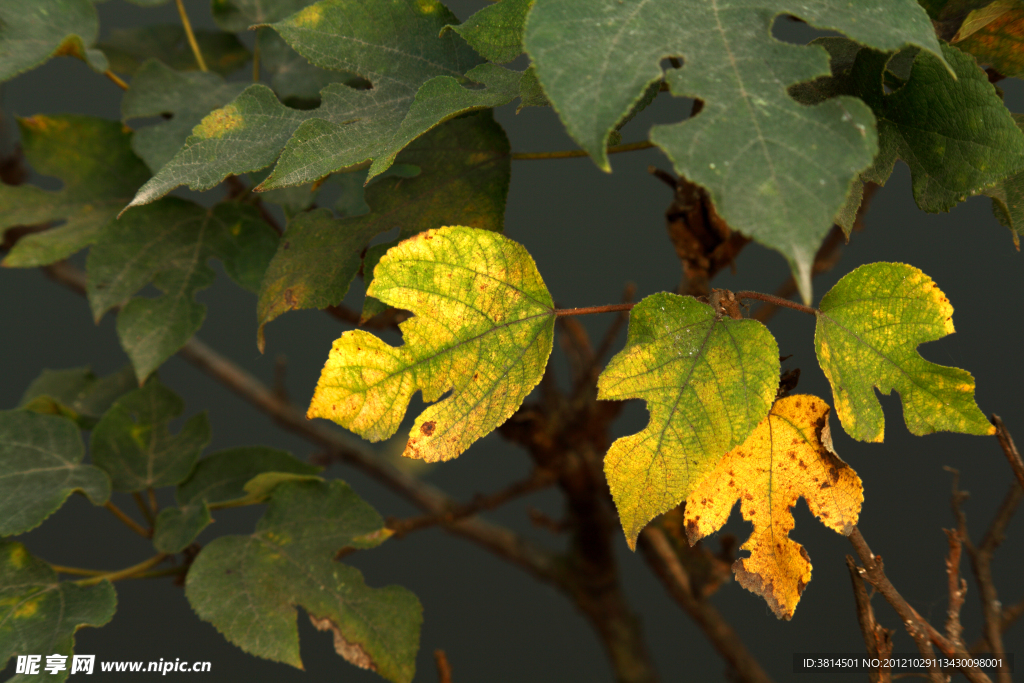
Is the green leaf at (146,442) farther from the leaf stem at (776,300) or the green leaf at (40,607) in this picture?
the leaf stem at (776,300)

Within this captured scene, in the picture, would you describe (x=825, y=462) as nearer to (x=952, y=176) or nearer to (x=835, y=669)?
(x=952, y=176)

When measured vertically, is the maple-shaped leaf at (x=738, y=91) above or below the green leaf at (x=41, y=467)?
above

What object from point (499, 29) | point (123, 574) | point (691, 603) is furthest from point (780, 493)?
point (123, 574)

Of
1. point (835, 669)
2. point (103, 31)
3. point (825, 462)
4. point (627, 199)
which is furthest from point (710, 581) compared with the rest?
point (103, 31)

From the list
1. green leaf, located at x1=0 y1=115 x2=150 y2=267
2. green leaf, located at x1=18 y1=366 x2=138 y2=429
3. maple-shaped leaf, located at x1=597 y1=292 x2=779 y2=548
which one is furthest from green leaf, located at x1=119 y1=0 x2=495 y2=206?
green leaf, located at x1=18 y1=366 x2=138 y2=429

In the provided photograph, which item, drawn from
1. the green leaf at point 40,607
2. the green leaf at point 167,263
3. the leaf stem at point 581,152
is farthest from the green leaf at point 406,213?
the green leaf at point 40,607

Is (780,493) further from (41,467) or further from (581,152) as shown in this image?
(41,467)
